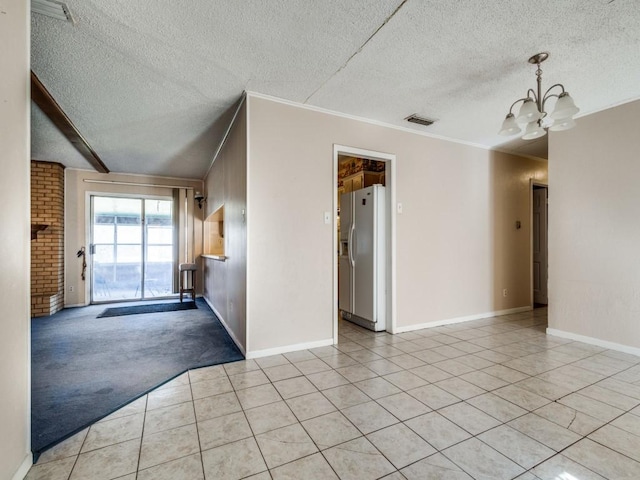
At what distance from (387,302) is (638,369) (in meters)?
2.38

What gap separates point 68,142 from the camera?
4.34 m

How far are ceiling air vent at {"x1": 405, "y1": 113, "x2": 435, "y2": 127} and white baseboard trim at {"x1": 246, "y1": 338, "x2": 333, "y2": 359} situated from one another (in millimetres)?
2775

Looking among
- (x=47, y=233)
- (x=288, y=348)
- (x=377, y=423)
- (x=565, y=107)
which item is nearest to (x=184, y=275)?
(x=47, y=233)

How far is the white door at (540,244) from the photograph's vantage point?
5.61 m

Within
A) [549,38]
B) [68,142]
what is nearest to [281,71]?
[549,38]

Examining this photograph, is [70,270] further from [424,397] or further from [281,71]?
[424,397]

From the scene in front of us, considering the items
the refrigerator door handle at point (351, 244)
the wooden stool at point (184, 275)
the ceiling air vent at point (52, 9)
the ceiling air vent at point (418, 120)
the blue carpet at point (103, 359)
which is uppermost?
the ceiling air vent at point (418, 120)

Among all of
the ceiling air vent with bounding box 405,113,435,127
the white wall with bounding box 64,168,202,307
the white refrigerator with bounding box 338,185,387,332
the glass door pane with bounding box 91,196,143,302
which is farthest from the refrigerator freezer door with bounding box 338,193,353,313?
the white wall with bounding box 64,168,202,307

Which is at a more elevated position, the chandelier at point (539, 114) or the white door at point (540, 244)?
the chandelier at point (539, 114)

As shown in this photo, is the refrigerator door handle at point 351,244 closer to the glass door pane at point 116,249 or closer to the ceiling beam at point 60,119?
the ceiling beam at point 60,119

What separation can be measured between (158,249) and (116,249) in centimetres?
76

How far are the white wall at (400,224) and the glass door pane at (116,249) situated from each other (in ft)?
15.1

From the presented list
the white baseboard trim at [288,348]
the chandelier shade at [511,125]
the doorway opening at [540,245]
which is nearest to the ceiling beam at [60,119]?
the white baseboard trim at [288,348]

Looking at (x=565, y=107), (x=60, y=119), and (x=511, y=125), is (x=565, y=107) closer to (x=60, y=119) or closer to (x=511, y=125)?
(x=511, y=125)
